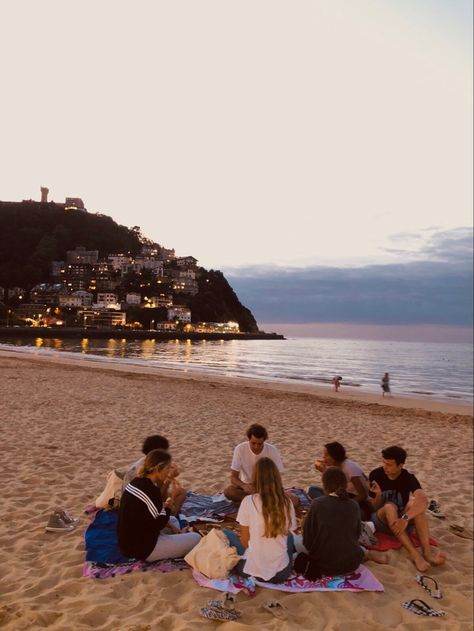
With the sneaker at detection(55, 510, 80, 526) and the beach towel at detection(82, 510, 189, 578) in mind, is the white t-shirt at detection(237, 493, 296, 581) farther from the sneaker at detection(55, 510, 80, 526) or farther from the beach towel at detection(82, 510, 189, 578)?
the sneaker at detection(55, 510, 80, 526)

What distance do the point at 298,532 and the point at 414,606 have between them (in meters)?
1.67

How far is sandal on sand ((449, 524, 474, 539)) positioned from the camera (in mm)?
6341

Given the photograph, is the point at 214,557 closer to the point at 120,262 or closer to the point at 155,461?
the point at 155,461

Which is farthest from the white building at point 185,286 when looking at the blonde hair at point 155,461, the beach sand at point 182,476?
the blonde hair at point 155,461

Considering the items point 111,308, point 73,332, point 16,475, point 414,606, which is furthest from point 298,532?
point 111,308

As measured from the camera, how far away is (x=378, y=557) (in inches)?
208

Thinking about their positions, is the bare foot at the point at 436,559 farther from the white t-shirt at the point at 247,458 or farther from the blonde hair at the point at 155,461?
the blonde hair at the point at 155,461

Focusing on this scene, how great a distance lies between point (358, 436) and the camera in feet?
44.0

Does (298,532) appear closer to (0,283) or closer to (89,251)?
(0,283)

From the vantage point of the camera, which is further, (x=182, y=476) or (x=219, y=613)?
(x=182, y=476)

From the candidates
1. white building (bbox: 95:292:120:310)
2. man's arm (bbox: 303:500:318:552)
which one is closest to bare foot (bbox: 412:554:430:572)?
man's arm (bbox: 303:500:318:552)

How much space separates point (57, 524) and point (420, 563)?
4.34 m

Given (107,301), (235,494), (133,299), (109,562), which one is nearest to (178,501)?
(235,494)

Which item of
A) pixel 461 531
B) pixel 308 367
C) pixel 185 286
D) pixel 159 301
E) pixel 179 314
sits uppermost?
pixel 185 286
